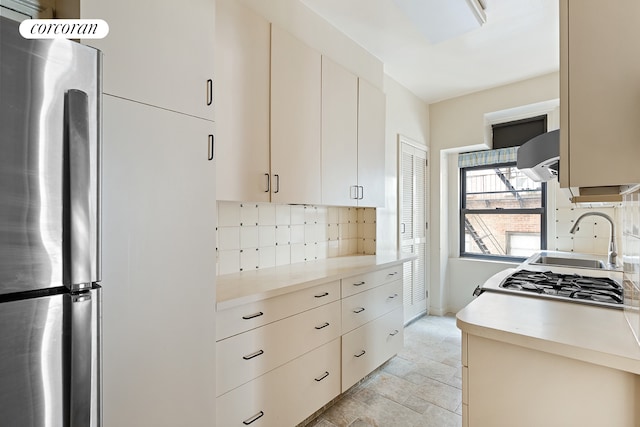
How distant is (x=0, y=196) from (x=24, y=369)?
41 cm

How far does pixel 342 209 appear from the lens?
298cm

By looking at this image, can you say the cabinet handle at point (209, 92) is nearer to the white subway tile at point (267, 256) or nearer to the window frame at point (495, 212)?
the white subway tile at point (267, 256)

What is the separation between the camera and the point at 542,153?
1.32 meters

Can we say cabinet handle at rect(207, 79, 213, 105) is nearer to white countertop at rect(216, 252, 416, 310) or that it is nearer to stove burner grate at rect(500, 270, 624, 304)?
white countertop at rect(216, 252, 416, 310)

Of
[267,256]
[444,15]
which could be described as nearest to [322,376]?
[267,256]

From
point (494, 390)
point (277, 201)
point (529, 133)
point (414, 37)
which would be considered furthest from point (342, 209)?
point (529, 133)

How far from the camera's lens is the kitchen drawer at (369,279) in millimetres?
2098

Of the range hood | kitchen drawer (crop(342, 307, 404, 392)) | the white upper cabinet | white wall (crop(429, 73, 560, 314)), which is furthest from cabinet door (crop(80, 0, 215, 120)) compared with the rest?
white wall (crop(429, 73, 560, 314))

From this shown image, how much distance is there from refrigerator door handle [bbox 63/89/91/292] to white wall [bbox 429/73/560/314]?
3716 mm

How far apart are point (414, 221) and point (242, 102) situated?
8.40 ft

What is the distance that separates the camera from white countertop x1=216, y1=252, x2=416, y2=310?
150 cm

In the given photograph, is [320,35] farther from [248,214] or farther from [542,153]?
[542,153]

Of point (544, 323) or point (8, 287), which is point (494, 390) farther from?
point (8, 287)

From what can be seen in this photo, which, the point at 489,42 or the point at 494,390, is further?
the point at 489,42
